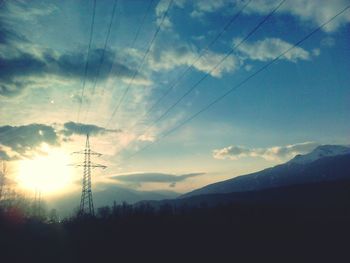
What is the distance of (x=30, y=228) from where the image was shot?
67.6 m

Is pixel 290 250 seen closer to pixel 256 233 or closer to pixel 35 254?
pixel 256 233

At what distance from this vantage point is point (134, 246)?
3919 centimetres

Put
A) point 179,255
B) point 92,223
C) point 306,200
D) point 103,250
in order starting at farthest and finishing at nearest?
point 306,200, point 92,223, point 103,250, point 179,255

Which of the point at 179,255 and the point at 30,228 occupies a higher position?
the point at 30,228

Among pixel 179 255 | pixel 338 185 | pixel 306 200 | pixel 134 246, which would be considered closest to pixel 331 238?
pixel 179 255

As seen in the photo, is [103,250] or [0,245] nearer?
[103,250]

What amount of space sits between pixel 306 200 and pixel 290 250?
162m

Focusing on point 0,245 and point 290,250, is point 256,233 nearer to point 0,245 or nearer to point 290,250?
point 290,250

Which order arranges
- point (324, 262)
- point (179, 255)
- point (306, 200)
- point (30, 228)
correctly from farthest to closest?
point (306, 200) < point (30, 228) < point (179, 255) < point (324, 262)

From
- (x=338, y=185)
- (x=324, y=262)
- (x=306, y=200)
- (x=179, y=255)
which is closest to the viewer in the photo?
(x=324, y=262)

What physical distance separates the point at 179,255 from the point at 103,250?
10.1 meters

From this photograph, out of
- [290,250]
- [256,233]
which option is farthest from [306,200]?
[290,250]

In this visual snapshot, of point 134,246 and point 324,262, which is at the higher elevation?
point 134,246

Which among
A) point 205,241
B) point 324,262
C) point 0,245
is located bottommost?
point 324,262
